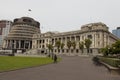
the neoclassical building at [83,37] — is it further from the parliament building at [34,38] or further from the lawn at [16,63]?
the lawn at [16,63]

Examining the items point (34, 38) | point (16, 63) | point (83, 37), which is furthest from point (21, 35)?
point (16, 63)

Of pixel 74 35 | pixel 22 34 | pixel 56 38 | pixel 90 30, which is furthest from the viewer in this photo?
pixel 22 34

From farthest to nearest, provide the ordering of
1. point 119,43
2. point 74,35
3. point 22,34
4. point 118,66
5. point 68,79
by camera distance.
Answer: point 22,34 → point 74,35 → point 119,43 → point 118,66 → point 68,79

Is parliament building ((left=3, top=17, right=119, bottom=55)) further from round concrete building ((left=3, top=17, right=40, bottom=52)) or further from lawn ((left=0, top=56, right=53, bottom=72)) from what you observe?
lawn ((left=0, top=56, right=53, bottom=72))

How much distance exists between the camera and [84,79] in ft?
50.8

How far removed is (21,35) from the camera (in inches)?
6102

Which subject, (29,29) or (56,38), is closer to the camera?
(56,38)

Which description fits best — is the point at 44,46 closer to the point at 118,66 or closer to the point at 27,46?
the point at 27,46

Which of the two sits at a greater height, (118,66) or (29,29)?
(29,29)

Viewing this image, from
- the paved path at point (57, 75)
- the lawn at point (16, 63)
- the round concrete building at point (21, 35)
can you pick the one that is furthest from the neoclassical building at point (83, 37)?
the paved path at point (57, 75)

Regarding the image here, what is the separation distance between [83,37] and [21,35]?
63.8 meters

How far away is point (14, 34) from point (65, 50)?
186 feet

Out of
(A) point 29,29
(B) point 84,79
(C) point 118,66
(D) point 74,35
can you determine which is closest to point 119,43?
(C) point 118,66

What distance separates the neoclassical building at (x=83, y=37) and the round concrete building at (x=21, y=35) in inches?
266
